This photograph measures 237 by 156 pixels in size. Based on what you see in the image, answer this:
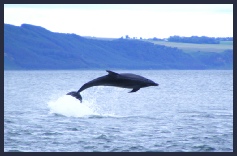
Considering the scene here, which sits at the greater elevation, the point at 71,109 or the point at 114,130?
the point at 71,109

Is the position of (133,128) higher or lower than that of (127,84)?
lower

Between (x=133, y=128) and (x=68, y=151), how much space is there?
310 inches

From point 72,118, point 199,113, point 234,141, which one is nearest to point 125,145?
point 234,141

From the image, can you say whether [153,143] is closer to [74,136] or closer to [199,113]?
[74,136]

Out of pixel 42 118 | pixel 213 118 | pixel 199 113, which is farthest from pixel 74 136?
pixel 199 113

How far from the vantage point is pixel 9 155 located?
25.6 m

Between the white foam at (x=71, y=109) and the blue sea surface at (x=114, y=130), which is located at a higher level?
the white foam at (x=71, y=109)

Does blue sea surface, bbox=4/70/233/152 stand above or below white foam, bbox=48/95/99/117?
below

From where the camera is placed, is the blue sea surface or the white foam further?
the white foam

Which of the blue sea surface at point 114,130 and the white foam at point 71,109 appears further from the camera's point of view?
the white foam at point 71,109

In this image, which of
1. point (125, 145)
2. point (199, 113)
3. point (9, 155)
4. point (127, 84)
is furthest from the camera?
point (199, 113)

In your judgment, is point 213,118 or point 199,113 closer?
point 213,118

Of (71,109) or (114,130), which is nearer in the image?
(114,130)

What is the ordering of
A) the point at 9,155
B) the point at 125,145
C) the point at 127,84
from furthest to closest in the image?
the point at 127,84 → the point at 125,145 → the point at 9,155
